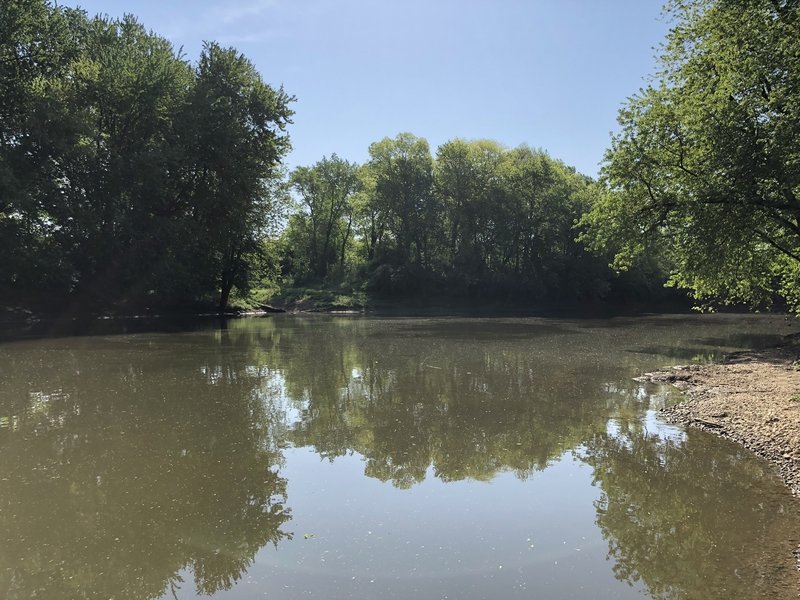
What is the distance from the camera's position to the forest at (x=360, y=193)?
13.1 metres

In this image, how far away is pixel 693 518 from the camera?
259 inches

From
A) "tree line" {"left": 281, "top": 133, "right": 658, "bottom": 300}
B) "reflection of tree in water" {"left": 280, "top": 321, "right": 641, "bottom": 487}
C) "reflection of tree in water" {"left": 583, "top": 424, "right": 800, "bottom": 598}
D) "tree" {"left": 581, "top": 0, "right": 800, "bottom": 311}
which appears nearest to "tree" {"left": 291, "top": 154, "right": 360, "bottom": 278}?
"tree line" {"left": 281, "top": 133, "right": 658, "bottom": 300}

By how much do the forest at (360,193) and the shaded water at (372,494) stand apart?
5.21m

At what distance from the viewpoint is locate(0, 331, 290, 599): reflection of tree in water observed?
17.3 ft

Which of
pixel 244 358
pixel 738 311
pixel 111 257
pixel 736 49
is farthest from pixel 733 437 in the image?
pixel 738 311

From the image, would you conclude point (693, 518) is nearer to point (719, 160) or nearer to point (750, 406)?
point (750, 406)

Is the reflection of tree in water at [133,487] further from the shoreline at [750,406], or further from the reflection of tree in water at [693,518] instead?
the shoreline at [750,406]

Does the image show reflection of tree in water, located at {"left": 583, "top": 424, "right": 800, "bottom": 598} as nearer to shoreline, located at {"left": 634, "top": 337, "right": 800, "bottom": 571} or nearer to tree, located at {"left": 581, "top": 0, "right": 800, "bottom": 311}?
shoreline, located at {"left": 634, "top": 337, "right": 800, "bottom": 571}

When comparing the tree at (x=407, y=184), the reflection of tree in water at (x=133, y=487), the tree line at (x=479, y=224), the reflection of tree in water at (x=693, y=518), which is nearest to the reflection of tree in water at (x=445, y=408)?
the reflection of tree in water at (x=693, y=518)

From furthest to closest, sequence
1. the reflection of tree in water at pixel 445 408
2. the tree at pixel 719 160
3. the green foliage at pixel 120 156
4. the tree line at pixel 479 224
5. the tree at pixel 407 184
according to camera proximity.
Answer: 1. the tree at pixel 407 184
2. the tree line at pixel 479 224
3. the green foliage at pixel 120 156
4. the tree at pixel 719 160
5. the reflection of tree in water at pixel 445 408

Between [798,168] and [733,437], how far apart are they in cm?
608

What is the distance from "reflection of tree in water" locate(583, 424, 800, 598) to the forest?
6740mm

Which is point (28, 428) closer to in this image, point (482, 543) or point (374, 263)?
point (482, 543)

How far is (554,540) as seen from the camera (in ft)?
20.0
